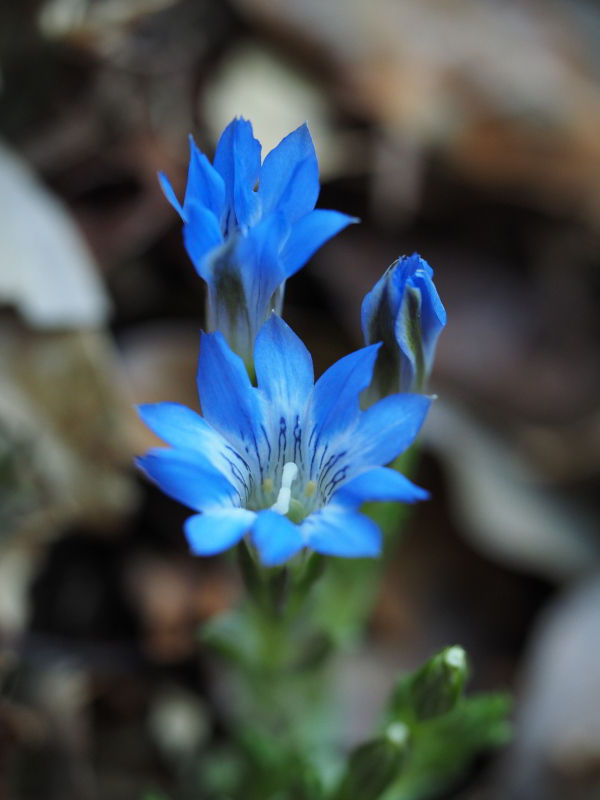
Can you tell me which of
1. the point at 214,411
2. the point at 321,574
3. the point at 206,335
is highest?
the point at 206,335

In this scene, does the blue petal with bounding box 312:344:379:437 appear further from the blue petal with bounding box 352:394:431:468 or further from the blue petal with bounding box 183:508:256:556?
the blue petal with bounding box 183:508:256:556

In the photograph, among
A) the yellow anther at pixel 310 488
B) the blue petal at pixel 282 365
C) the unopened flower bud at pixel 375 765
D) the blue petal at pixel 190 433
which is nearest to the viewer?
the blue petal at pixel 190 433

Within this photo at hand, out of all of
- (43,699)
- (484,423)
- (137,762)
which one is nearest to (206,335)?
(43,699)

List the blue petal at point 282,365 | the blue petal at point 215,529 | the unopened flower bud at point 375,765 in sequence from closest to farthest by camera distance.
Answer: the blue petal at point 215,529, the blue petal at point 282,365, the unopened flower bud at point 375,765

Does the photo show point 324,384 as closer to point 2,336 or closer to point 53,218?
point 2,336

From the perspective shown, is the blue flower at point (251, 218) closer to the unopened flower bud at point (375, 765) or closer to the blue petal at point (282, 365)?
the blue petal at point (282, 365)

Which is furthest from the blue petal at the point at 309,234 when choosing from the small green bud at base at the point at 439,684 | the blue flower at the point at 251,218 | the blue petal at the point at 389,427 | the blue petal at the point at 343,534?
the small green bud at base at the point at 439,684
